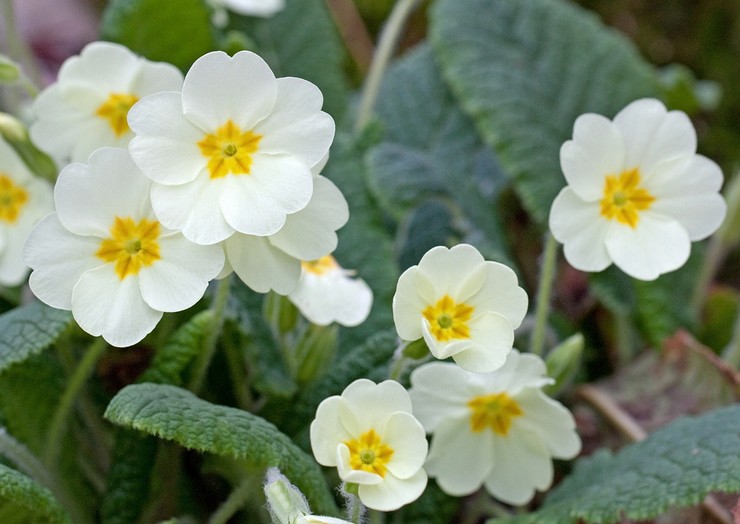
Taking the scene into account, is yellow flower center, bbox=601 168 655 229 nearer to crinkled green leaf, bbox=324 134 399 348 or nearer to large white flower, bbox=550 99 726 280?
large white flower, bbox=550 99 726 280

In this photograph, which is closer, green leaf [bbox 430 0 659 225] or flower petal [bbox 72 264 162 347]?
flower petal [bbox 72 264 162 347]

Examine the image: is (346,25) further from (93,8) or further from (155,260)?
(155,260)

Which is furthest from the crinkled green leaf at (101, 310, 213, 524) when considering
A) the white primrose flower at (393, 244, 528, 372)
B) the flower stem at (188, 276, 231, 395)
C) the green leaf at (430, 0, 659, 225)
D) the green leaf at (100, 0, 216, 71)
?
the green leaf at (430, 0, 659, 225)

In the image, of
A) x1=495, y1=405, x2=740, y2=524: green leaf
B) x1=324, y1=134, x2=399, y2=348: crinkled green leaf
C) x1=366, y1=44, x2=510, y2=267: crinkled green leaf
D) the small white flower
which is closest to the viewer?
the small white flower

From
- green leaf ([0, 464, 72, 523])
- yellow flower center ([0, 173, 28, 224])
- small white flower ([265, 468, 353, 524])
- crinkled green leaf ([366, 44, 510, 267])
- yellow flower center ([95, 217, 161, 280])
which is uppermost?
yellow flower center ([95, 217, 161, 280])

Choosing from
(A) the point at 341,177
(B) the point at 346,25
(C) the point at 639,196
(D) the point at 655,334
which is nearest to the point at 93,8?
(B) the point at 346,25
